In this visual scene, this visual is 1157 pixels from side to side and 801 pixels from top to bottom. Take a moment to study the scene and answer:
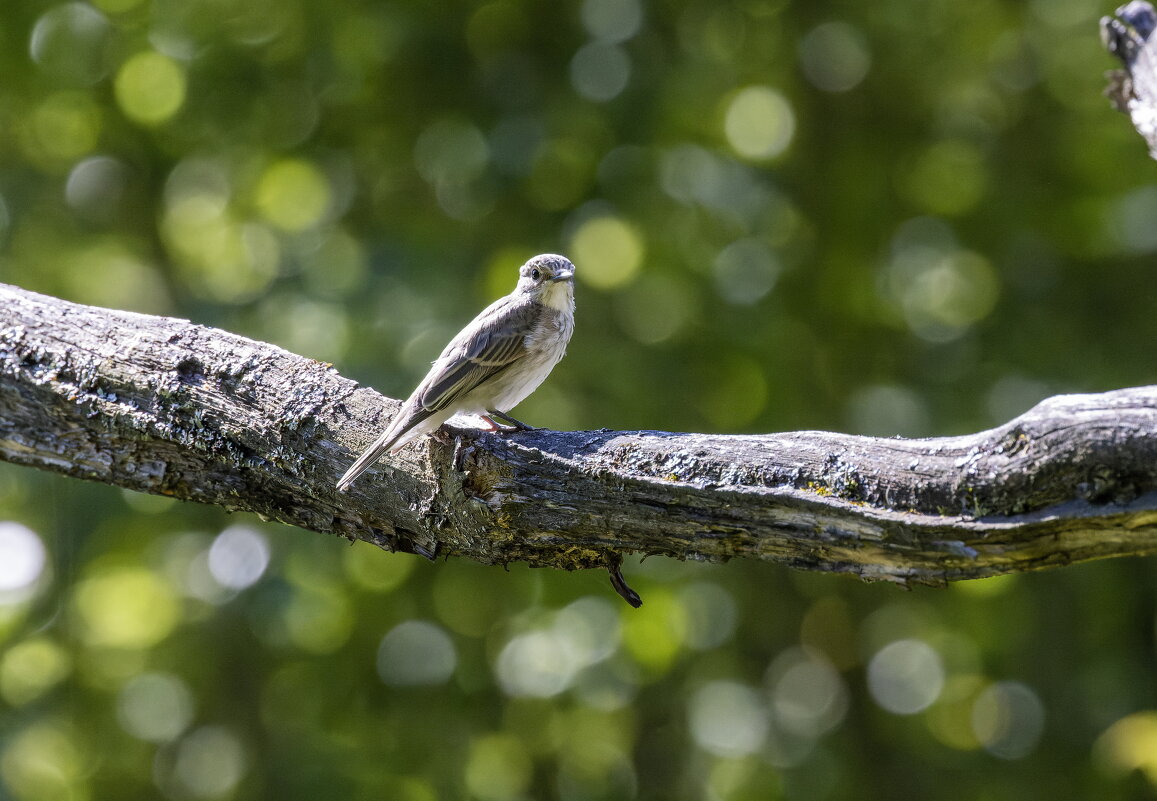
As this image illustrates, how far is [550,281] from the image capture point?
5.59m

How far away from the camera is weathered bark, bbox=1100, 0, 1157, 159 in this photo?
192 inches

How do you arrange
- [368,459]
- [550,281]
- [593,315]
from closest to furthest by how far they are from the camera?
[368,459] → [550,281] → [593,315]

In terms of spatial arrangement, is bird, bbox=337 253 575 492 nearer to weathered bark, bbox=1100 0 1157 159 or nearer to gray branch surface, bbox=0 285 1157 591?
gray branch surface, bbox=0 285 1157 591

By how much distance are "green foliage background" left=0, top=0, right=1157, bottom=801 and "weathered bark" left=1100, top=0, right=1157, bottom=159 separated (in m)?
3.11

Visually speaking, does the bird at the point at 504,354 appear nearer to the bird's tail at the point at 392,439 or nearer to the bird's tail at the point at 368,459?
the bird's tail at the point at 392,439

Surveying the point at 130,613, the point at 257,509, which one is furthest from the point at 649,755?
the point at 257,509

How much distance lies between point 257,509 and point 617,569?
56.6 inches

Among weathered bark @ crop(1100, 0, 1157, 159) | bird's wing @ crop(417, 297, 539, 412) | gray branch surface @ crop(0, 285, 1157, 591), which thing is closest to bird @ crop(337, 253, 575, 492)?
bird's wing @ crop(417, 297, 539, 412)

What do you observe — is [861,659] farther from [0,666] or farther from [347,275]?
[0,666]

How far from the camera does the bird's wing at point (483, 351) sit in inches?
176

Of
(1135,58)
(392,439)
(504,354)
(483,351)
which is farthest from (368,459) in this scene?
(1135,58)

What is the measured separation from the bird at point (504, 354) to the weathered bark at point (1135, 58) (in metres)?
2.91

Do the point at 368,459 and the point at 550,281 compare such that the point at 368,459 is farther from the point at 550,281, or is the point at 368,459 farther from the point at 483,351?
the point at 550,281

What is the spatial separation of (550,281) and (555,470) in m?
2.41
